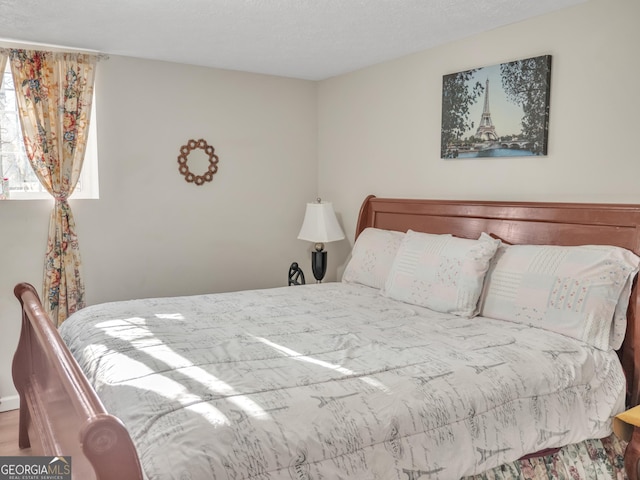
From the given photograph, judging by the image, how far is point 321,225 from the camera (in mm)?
4113

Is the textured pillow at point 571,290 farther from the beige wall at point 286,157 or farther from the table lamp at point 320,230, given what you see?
the table lamp at point 320,230

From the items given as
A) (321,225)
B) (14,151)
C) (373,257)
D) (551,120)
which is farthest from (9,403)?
(551,120)

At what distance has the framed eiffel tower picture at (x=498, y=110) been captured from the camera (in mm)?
2832

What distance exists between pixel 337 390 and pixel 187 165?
273 cm

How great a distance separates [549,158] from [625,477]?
1.56m

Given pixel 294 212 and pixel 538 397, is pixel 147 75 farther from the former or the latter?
pixel 538 397

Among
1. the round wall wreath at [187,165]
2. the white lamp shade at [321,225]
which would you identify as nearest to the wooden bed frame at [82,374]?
the white lamp shade at [321,225]

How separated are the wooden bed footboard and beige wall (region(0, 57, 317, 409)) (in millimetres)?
830

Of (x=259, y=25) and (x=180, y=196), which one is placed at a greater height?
(x=259, y=25)

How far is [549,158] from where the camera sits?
2.84 metres

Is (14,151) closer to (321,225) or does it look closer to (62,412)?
A: (321,225)

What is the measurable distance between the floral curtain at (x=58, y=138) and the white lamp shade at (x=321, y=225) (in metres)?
1.67

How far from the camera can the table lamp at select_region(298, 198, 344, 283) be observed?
13.5 feet

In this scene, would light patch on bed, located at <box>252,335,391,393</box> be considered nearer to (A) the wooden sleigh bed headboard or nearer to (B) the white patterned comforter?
(B) the white patterned comforter
